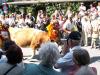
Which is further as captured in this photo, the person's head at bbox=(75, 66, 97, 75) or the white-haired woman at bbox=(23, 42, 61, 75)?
the white-haired woman at bbox=(23, 42, 61, 75)

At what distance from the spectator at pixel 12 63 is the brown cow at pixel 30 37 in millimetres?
9836

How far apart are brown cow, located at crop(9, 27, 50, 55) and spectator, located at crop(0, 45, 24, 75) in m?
9.84

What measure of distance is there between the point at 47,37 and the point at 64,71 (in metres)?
9.37

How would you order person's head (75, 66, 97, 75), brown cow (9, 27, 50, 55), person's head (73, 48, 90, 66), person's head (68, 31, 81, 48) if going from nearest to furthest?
person's head (75, 66, 97, 75) < person's head (73, 48, 90, 66) < person's head (68, 31, 81, 48) < brown cow (9, 27, 50, 55)

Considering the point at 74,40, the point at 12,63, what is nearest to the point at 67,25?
the point at 74,40

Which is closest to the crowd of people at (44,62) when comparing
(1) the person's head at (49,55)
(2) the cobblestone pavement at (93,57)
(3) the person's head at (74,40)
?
(1) the person's head at (49,55)

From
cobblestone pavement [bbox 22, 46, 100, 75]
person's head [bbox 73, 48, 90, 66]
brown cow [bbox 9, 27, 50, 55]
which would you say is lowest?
cobblestone pavement [bbox 22, 46, 100, 75]

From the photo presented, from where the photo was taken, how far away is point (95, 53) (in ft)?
58.9

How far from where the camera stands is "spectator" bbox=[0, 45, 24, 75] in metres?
5.62

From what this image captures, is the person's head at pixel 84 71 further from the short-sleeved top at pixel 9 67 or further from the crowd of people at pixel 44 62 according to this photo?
the short-sleeved top at pixel 9 67

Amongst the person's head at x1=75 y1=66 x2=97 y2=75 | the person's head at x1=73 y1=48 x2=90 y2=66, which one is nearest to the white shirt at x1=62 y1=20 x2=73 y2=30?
the person's head at x1=73 y1=48 x2=90 y2=66

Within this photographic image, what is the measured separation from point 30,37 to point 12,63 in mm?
10107

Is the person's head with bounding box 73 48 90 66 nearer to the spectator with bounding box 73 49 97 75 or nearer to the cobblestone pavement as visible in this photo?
the spectator with bounding box 73 49 97 75

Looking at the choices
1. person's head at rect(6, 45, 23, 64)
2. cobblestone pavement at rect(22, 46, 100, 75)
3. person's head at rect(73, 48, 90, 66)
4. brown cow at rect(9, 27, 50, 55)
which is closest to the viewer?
person's head at rect(73, 48, 90, 66)
